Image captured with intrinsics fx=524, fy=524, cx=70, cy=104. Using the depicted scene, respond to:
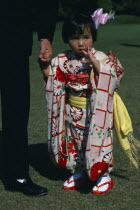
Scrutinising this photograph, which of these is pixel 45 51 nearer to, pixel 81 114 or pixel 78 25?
pixel 78 25

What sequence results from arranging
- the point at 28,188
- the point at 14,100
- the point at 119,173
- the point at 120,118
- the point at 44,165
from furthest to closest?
the point at 44,165
the point at 119,173
the point at 120,118
the point at 28,188
the point at 14,100

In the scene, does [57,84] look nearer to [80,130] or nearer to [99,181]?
[80,130]

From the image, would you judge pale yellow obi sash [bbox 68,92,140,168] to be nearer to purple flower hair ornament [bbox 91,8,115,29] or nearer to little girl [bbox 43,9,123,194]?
little girl [bbox 43,9,123,194]

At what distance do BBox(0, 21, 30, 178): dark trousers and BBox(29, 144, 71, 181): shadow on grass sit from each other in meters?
0.51

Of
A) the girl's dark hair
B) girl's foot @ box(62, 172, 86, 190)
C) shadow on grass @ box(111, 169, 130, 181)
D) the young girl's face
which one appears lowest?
shadow on grass @ box(111, 169, 130, 181)

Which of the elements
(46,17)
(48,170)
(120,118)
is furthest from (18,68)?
(48,170)

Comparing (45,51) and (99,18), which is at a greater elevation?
(99,18)

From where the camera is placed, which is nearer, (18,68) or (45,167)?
(18,68)

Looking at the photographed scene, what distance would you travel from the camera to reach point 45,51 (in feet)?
12.7

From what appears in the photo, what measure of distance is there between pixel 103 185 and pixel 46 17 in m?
1.39

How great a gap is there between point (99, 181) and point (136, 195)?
33 cm

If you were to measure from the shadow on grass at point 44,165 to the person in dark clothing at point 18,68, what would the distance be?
50 centimetres

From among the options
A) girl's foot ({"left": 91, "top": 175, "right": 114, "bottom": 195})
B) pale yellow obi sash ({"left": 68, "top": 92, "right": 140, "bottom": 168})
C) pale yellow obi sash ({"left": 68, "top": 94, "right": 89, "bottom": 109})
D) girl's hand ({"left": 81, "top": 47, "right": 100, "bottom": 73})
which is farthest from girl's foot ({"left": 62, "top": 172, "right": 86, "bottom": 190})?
girl's hand ({"left": 81, "top": 47, "right": 100, "bottom": 73})

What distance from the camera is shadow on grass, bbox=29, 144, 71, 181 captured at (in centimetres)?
461
